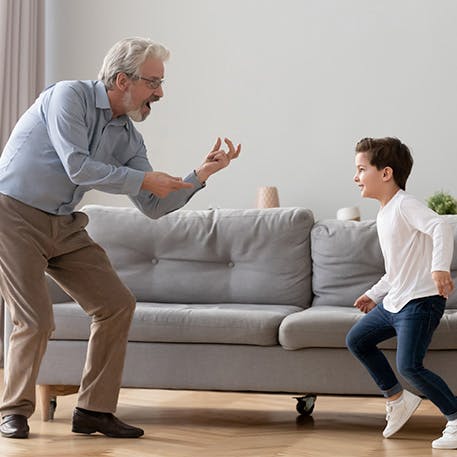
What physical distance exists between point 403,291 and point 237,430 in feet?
2.51

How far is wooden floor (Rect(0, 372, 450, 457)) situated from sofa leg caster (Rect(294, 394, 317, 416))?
0.03 metres

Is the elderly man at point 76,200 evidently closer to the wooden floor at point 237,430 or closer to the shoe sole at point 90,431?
the shoe sole at point 90,431

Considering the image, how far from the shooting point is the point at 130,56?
310 cm

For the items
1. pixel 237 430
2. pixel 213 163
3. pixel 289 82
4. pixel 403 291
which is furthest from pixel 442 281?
pixel 289 82

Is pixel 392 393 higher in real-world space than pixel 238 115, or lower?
lower

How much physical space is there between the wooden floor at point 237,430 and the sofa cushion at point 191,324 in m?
0.31

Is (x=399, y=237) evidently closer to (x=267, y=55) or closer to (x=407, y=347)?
(x=407, y=347)

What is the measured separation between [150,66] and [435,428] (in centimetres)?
157

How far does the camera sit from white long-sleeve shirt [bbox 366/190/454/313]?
118 inches

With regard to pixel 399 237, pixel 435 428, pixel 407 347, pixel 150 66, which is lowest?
pixel 435 428

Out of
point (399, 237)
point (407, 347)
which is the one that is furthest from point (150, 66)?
point (407, 347)

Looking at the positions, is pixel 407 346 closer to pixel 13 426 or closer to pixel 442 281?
pixel 442 281

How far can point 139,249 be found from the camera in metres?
3.99

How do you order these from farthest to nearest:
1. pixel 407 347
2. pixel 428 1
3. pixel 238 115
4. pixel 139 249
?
pixel 238 115
pixel 428 1
pixel 139 249
pixel 407 347
